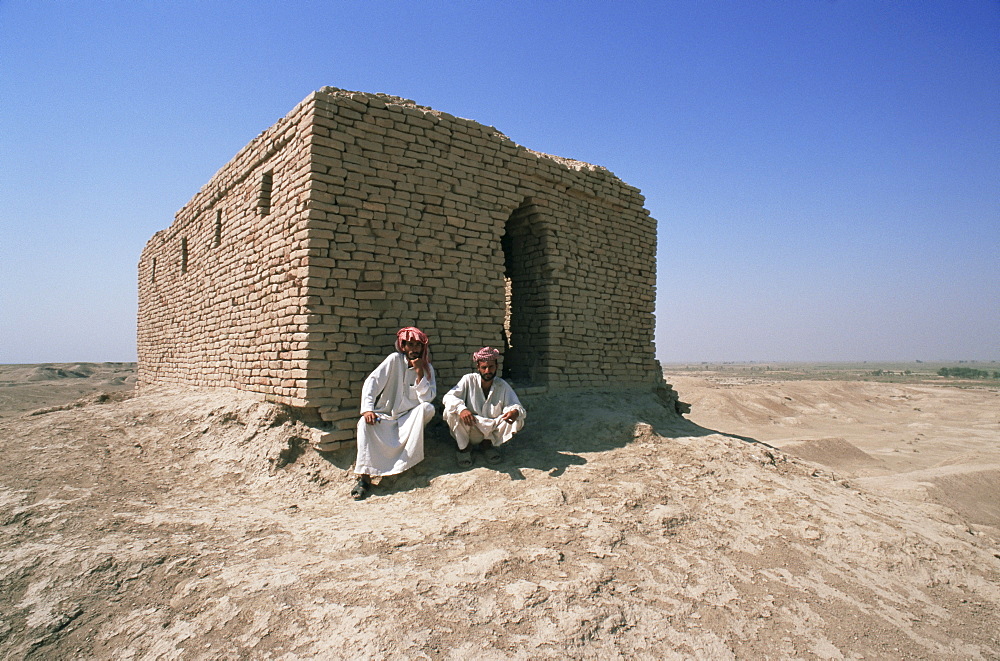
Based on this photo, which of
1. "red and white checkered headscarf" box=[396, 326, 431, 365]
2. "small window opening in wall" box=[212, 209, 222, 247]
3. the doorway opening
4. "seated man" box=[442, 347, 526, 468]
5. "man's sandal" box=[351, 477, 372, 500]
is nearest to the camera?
"man's sandal" box=[351, 477, 372, 500]

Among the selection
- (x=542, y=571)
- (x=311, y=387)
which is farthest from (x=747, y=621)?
(x=311, y=387)

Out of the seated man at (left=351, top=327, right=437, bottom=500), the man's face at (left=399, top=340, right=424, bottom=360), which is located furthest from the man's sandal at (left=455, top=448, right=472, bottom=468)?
the man's face at (left=399, top=340, right=424, bottom=360)

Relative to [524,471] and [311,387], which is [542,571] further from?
[311,387]

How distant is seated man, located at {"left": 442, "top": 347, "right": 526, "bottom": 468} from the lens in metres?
4.60

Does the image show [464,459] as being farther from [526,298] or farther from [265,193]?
[265,193]

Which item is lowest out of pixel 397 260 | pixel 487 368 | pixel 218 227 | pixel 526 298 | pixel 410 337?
pixel 487 368

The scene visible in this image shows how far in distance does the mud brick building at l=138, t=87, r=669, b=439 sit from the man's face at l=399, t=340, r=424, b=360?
1.66 ft

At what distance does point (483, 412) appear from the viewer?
482 cm

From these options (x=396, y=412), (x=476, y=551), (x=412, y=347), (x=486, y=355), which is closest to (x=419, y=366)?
(x=412, y=347)

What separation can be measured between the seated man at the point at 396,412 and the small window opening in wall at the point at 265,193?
239 cm

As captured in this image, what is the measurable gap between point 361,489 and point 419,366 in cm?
118

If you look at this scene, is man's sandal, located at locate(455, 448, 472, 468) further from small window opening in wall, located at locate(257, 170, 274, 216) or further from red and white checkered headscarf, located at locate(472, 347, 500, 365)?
small window opening in wall, located at locate(257, 170, 274, 216)

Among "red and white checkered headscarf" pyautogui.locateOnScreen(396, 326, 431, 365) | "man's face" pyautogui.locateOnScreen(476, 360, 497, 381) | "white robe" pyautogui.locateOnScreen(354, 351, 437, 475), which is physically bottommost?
"white robe" pyautogui.locateOnScreen(354, 351, 437, 475)

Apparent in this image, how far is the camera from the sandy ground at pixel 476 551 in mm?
2510
